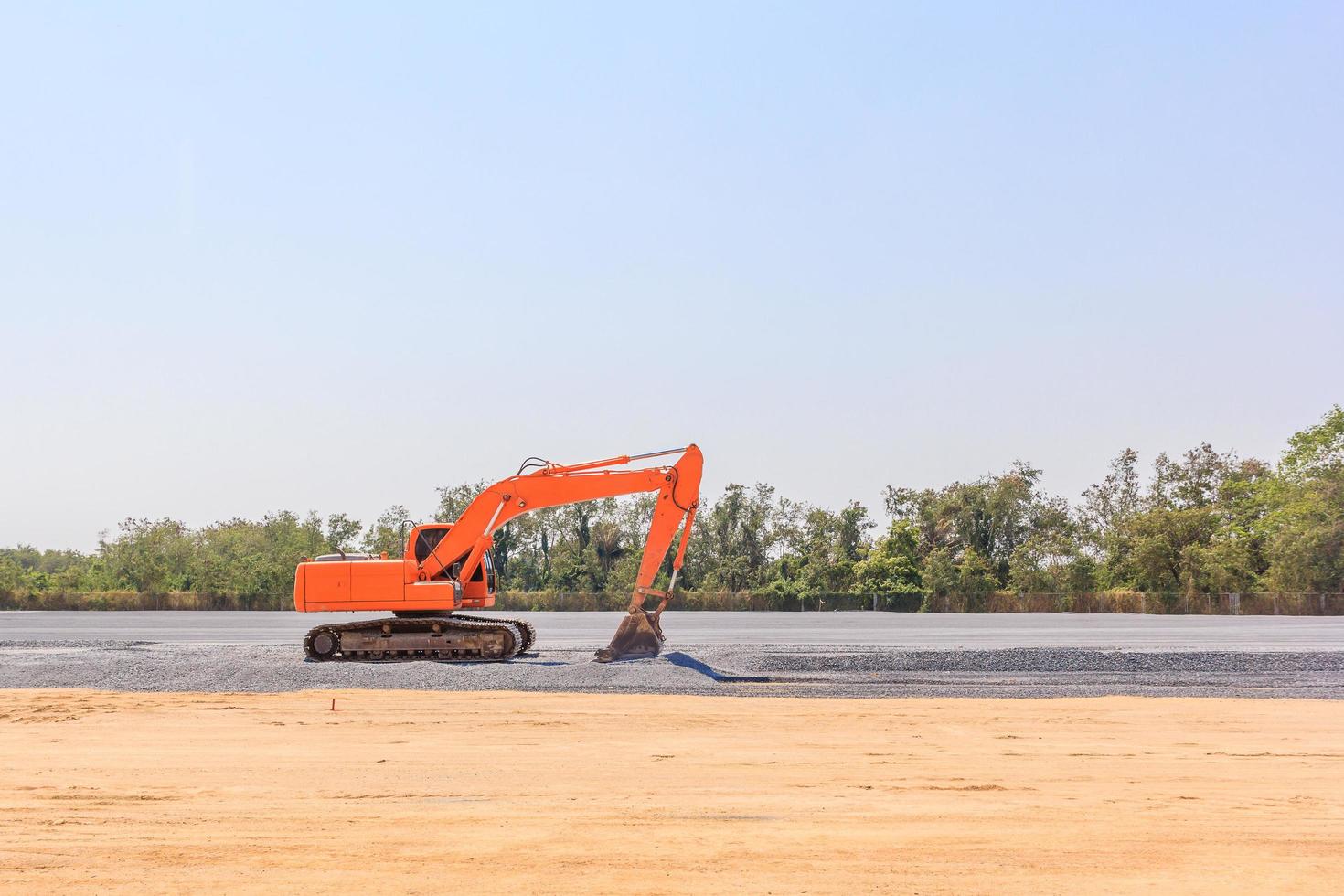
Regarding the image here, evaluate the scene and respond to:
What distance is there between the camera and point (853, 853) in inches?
319

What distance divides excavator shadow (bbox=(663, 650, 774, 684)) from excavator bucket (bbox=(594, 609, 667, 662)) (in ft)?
1.41

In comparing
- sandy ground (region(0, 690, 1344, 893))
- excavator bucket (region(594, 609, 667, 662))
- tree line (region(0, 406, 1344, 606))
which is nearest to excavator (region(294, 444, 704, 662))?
excavator bucket (region(594, 609, 667, 662))

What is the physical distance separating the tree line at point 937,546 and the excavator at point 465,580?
50.8 m

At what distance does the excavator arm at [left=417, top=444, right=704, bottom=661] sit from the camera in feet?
77.8

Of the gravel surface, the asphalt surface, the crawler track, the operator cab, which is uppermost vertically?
the operator cab

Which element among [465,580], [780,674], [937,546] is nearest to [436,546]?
[465,580]

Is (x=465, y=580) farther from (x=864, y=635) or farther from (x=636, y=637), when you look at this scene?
(x=864, y=635)

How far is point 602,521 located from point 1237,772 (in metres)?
88.5

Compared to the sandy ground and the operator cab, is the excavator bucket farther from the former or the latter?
the sandy ground

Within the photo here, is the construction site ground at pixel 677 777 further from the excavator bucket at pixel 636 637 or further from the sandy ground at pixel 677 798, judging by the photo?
the excavator bucket at pixel 636 637

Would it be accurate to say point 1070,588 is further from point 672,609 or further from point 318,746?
point 318,746

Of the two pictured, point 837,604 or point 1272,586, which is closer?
point 1272,586

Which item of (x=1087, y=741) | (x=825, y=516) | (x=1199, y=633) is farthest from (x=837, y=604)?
(x=1087, y=741)

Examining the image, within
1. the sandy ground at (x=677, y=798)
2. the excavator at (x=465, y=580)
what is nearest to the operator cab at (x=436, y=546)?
the excavator at (x=465, y=580)
